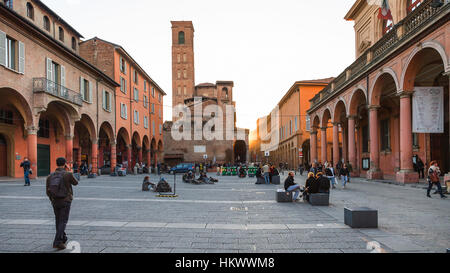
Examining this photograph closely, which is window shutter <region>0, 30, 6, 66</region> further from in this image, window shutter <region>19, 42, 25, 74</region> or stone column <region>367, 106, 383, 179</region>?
stone column <region>367, 106, 383, 179</region>

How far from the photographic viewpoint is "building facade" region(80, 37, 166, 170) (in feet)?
103

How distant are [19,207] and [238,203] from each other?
696 cm

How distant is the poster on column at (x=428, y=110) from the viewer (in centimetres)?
1435

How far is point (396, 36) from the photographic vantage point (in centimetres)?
1606

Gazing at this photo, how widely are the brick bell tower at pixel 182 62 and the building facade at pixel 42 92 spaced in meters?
39.1

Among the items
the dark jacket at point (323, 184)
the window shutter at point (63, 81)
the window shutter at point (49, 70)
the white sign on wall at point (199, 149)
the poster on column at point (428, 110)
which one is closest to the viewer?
the dark jacket at point (323, 184)

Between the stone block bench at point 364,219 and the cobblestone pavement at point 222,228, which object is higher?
the stone block bench at point 364,219

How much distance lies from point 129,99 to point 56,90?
14.5 metres

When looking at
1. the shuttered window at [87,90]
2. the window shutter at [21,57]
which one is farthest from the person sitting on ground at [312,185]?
the shuttered window at [87,90]

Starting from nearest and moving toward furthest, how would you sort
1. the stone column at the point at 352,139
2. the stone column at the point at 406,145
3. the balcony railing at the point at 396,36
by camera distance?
1. the balcony railing at the point at 396,36
2. the stone column at the point at 406,145
3. the stone column at the point at 352,139

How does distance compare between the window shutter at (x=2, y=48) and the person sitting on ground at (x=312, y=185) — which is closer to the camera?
the person sitting on ground at (x=312, y=185)

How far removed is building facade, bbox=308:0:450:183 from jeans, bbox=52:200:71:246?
47.4ft

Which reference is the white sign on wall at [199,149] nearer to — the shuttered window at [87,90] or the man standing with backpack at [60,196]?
the shuttered window at [87,90]

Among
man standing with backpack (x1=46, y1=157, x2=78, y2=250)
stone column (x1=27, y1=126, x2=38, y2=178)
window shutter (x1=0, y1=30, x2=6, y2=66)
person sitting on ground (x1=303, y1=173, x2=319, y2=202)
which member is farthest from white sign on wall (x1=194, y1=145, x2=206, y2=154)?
man standing with backpack (x1=46, y1=157, x2=78, y2=250)
